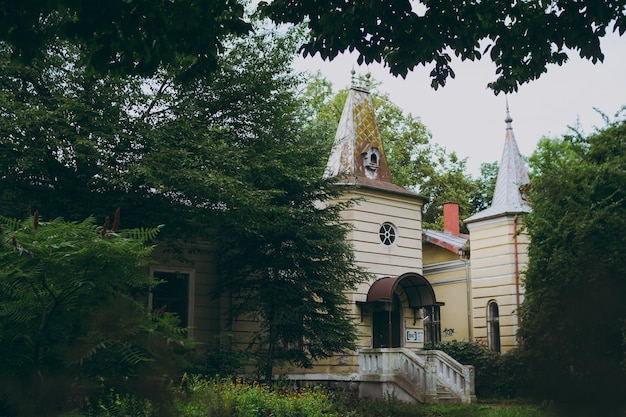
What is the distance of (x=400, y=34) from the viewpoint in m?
9.27

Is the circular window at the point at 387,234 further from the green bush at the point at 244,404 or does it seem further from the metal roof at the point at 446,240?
the green bush at the point at 244,404

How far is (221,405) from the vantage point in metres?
13.6

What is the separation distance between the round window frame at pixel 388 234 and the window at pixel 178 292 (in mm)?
8433

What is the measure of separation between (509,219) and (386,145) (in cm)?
1322

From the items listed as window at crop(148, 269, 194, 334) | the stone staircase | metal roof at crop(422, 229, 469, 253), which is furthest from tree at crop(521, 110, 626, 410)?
metal roof at crop(422, 229, 469, 253)

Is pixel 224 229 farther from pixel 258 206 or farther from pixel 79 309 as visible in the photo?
pixel 79 309

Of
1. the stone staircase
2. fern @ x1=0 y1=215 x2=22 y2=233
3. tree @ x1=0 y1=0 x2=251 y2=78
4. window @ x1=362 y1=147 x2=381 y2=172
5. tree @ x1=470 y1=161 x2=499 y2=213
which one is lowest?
the stone staircase

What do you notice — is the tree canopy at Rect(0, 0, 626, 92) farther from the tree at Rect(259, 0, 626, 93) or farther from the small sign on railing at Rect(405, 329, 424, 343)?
the small sign on railing at Rect(405, 329, 424, 343)

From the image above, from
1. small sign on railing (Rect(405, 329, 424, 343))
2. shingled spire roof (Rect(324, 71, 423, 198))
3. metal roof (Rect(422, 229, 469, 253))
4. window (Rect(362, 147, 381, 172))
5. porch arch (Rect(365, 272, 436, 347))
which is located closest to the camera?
porch arch (Rect(365, 272, 436, 347))

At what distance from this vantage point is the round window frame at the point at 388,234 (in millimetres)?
28672

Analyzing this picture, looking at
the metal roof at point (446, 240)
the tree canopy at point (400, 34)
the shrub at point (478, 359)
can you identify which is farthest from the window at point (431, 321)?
the tree canopy at point (400, 34)

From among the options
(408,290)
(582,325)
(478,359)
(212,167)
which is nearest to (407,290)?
(408,290)

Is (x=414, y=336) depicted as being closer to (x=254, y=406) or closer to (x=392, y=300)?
(x=392, y=300)

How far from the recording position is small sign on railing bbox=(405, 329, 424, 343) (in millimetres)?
28531
